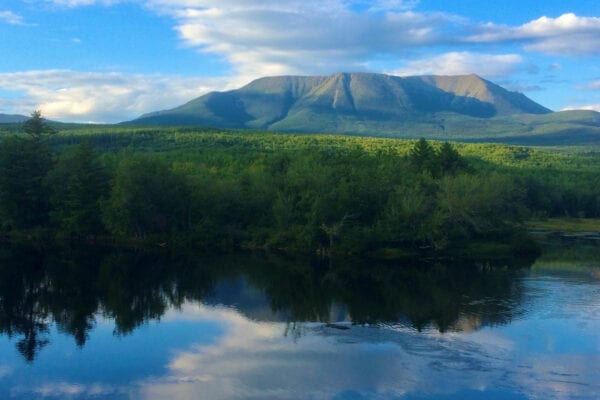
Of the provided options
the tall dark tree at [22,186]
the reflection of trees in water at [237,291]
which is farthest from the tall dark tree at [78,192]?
the reflection of trees in water at [237,291]

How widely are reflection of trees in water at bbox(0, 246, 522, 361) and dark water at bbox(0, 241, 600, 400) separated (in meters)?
0.14

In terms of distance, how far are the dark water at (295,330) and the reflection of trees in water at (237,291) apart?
0.47 ft

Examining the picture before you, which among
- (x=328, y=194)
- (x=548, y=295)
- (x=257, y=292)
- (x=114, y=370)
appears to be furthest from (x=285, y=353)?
(x=328, y=194)

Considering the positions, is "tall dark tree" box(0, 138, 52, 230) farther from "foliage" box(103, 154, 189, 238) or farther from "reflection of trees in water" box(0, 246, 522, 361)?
"reflection of trees in water" box(0, 246, 522, 361)

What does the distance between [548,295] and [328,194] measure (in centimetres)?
2222

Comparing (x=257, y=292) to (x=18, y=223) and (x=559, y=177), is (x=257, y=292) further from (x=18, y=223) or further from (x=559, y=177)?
(x=559, y=177)

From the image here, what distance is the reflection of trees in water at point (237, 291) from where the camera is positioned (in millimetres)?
36062

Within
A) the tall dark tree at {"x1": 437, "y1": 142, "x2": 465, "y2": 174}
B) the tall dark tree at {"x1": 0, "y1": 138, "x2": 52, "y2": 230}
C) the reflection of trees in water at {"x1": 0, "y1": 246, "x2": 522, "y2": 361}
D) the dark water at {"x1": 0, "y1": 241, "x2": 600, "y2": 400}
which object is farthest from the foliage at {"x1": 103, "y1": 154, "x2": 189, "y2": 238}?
the tall dark tree at {"x1": 437, "y1": 142, "x2": 465, "y2": 174}

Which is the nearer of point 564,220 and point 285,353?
point 285,353

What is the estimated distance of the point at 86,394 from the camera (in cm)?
2475

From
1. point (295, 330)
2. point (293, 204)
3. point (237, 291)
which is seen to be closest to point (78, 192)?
point (293, 204)

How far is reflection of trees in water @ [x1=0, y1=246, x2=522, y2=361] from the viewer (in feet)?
118

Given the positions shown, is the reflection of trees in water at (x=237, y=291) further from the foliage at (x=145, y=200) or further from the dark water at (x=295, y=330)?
the foliage at (x=145, y=200)

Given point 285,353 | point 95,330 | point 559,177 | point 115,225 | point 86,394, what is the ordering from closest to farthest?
point 86,394
point 285,353
point 95,330
point 115,225
point 559,177
